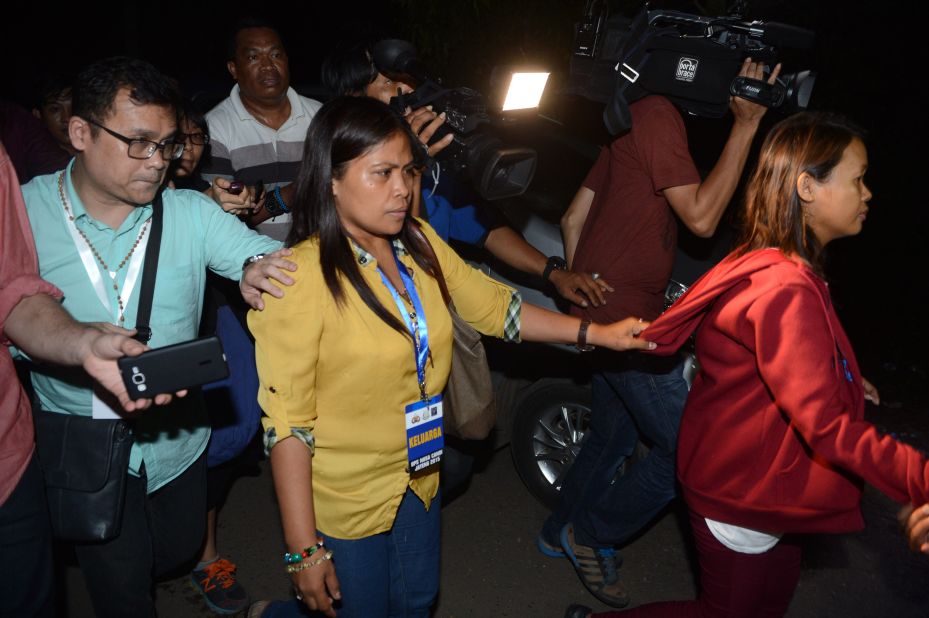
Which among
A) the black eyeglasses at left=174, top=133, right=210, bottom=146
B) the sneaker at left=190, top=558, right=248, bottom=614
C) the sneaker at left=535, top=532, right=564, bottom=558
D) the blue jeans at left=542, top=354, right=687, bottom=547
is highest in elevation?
the black eyeglasses at left=174, top=133, right=210, bottom=146

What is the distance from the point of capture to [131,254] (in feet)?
7.85

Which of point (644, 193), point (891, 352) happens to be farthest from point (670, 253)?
point (891, 352)

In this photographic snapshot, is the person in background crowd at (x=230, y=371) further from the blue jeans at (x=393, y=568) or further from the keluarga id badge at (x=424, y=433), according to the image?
the keluarga id badge at (x=424, y=433)

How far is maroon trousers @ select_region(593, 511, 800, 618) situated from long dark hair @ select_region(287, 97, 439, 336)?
3.95ft

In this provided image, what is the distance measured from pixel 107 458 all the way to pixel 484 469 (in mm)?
2607

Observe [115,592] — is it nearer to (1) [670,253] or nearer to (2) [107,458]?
(2) [107,458]

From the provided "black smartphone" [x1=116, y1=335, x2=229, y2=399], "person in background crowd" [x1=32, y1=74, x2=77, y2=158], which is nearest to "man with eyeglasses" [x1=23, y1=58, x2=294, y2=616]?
"black smartphone" [x1=116, y1=335, x2=229, y2=399]

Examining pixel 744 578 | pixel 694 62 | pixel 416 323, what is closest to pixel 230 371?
pixel 416 323

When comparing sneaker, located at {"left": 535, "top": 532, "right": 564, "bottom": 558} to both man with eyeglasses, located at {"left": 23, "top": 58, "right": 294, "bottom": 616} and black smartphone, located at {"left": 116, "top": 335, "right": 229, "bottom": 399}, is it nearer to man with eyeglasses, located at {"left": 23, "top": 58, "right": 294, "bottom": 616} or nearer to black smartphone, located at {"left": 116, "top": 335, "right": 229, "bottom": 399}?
man with eyeglasses, located at {"left": 23, "top": 58, "right": 294, "bottom": 616}

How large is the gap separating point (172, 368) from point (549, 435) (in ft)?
8.26

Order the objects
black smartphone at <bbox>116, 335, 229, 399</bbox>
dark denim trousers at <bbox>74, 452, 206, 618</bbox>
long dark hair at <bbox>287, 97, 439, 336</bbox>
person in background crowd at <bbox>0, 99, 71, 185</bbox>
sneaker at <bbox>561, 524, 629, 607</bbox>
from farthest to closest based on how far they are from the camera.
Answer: person in background crowd at <bbox>0, 99, 71, 185</bbox> → sneaker at <bbox>561, 524, 629, 607</bbox> → dark denim trousers at <bbox>74, 452, 206, 618</bbox> → long dark hair at <bbox>287, 97, 439, 336</bbox> → black smartphone at <bbox>116, 335, 229, 399</bbox>

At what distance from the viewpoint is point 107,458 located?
7.58 feet

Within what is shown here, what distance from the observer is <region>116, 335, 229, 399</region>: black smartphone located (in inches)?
74.3

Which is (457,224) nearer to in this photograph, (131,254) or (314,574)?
(131,254)
